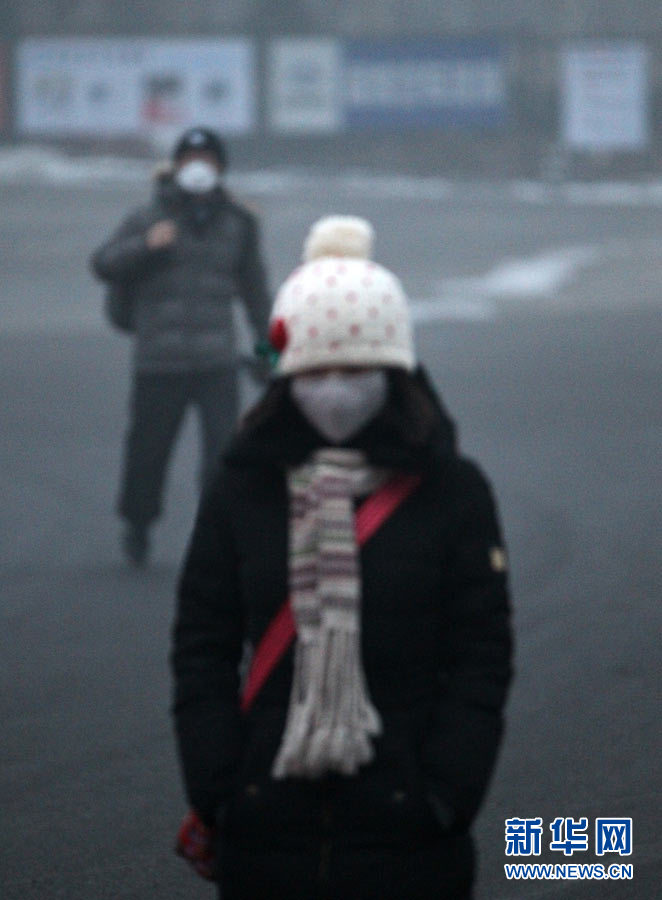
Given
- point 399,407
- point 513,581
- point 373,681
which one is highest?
point 399,407

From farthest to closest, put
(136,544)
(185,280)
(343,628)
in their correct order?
(136,544), (185,280), (343,628)

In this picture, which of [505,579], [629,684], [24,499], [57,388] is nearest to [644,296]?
[57,388]

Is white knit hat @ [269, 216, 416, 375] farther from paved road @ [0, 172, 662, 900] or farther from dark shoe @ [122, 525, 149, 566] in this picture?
dark shoe @ [122, 525, 149, 566]

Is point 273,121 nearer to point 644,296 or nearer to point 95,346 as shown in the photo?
point 644,296

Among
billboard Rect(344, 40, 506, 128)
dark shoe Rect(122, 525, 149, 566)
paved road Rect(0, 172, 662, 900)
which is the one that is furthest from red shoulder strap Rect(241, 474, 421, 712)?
billboard Rect(344, 40, 506, 128)

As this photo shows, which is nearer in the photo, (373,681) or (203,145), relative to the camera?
(373,681)

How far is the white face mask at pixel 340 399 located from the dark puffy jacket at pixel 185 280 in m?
5.25

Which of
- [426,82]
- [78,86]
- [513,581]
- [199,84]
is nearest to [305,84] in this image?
[199,84]

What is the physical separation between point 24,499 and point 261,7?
26327 millimetres

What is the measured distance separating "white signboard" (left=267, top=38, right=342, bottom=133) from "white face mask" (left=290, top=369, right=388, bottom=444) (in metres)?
31.7

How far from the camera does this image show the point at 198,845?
3232mm

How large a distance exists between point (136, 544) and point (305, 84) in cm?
2662

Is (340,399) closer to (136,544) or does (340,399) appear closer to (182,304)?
(182,304)

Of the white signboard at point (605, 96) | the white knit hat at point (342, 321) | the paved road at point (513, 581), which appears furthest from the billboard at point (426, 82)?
the white knit hat at point (342, 321)
